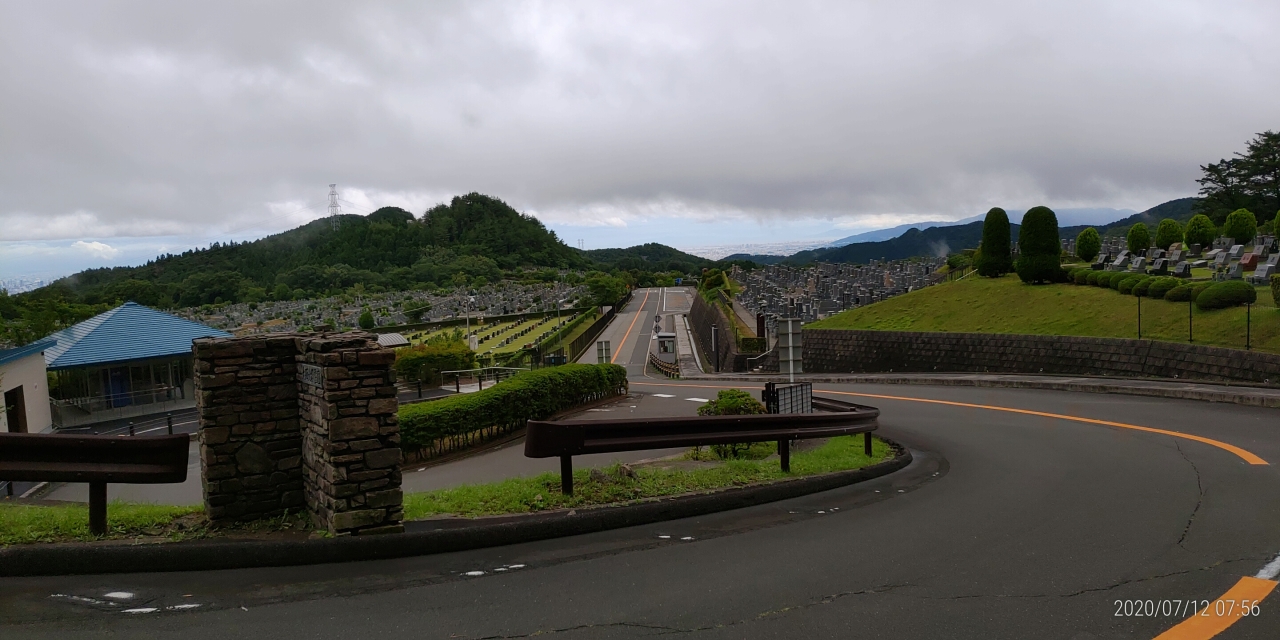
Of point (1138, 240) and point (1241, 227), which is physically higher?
point (1241, 227)

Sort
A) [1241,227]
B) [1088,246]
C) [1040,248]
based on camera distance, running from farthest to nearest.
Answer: [1088,246]
[1241,227]
[1040,248]

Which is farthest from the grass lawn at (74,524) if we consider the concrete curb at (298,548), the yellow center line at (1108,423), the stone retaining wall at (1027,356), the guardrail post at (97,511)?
the stone retaining wall at (1027,356)

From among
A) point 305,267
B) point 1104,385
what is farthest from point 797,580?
point 305,267

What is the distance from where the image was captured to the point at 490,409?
19531 mm

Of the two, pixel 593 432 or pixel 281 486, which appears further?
pixel 593 432

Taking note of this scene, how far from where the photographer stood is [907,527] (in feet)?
22.3

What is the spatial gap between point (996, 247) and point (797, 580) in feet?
121

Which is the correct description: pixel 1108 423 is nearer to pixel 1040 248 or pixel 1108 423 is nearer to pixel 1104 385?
pixel 1104 385

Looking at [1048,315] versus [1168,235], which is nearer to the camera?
[1048,315]

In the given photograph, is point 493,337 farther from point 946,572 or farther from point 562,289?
point 946,572

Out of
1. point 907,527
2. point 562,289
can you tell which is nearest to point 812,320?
point 907,527

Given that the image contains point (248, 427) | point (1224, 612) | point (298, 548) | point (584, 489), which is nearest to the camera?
point (1224, 612)

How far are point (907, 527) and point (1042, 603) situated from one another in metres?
2.02

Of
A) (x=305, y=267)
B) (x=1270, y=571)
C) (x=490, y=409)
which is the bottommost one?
(x=490, y=409)
